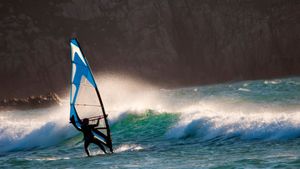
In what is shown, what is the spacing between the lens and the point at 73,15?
8025 cm

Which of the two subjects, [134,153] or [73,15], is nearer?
[134,153]

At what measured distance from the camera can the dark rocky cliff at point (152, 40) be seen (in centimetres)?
7675

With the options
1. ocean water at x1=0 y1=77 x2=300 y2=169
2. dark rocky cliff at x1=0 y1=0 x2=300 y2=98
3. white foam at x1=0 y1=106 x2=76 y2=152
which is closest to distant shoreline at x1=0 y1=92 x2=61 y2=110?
dark rocky cliff at x1=0 y1=0 x2=300 y2=98

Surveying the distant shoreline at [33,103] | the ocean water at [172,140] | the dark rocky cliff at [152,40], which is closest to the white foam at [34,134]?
the ocean water at [172,140]

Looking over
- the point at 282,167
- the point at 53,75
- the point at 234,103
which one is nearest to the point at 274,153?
the point at 282,167

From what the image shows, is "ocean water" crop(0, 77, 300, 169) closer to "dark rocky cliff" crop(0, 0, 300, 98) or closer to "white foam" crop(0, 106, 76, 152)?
"white foam" crop(0, 106, 76, 152)

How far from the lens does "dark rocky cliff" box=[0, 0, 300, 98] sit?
76750mm

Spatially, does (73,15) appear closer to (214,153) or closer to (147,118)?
(147,118)

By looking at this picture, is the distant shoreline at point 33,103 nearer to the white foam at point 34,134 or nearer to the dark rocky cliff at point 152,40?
the dark rocky cliff at point 152,40

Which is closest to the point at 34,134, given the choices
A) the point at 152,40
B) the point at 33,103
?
the point at 33,103

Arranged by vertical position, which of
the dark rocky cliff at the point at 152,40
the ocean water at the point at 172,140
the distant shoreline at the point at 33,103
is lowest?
the ocean water at the point at 172,140

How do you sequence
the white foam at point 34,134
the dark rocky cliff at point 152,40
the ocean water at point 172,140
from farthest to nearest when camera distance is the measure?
1. the dark rocky cliff at point 152,40
2. the white foam at point 34,134
3. the ocean water at point 172,140

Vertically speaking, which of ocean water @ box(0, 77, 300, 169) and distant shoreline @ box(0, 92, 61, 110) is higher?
distant shoreline @ box(0, 92, 61, 110)

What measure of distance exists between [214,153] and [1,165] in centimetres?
589
